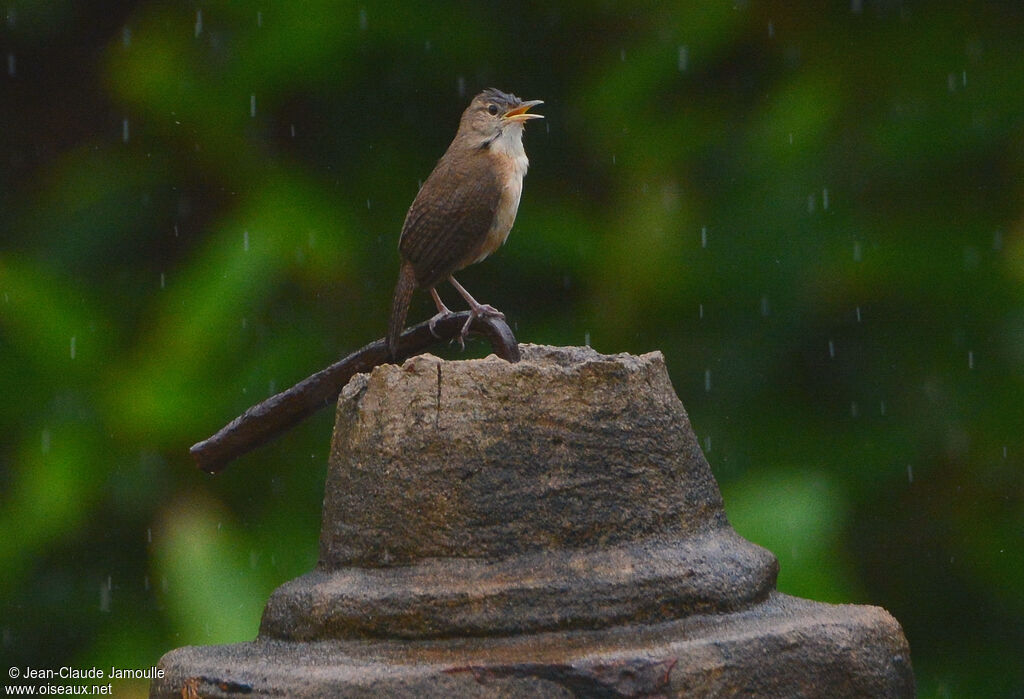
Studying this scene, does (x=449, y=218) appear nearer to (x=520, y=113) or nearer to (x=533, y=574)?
(x=520, y=113)

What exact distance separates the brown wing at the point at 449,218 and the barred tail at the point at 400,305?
18 mm

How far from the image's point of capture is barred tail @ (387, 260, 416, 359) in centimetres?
175

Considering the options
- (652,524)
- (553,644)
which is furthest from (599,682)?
(652,524)

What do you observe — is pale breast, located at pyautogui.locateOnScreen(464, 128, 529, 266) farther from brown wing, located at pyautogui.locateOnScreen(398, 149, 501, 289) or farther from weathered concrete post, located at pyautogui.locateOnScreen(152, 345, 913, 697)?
weathered concrete post, located at pyautogui.locateOnScreen(152, 345, 913, 697)

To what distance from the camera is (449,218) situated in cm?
206

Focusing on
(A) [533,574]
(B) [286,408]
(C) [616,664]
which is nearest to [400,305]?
(B) [286,408]

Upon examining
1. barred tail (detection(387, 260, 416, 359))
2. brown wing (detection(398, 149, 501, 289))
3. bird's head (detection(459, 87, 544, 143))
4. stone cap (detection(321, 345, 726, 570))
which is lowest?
stone cap (detection(321, 345, 726, 570))

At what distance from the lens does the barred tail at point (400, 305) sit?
1.75 metres

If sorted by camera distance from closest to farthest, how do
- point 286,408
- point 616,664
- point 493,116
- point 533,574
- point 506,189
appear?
1. point 616,664
2. point 533,574
3. point 286,408
4. point 506,189
5. point 493,116

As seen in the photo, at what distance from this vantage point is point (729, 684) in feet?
4.50

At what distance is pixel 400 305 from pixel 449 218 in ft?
0.84

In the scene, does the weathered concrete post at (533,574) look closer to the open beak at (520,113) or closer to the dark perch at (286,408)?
the dark perch at (286,408)

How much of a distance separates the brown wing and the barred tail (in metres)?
0.02

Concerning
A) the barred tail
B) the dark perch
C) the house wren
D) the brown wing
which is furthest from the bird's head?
the dark perch
